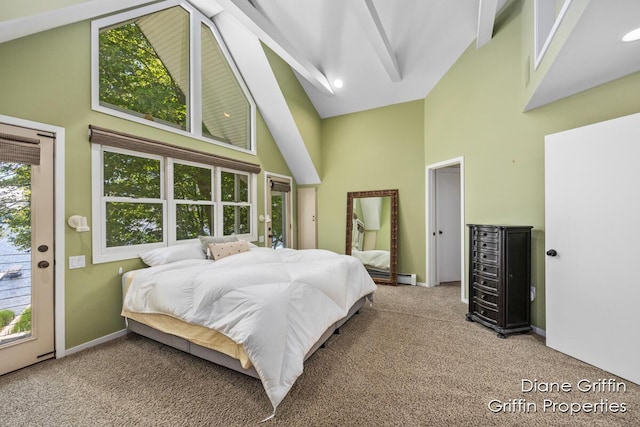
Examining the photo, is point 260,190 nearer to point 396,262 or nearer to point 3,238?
point 396,262

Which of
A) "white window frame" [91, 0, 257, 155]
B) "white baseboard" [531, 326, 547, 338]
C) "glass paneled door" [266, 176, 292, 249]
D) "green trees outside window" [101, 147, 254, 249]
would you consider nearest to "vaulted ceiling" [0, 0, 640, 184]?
"white window frame" [91, 0, 257, 155]

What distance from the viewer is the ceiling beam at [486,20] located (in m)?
2.77

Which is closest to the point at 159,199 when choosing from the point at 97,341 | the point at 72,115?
the point at 72,115

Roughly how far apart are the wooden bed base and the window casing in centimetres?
81

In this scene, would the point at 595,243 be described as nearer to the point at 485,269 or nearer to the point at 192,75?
the point at 485,269

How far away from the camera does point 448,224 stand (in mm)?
5082

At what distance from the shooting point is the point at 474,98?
12.2 feet

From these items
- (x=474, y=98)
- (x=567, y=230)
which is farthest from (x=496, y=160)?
(x=567, y=230)

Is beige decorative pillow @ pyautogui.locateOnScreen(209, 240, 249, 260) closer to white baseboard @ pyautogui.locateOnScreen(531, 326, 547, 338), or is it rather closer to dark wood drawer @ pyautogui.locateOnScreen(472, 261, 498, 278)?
dark wood drawer @ pyautogui.locateOnScreen(472, 261, 498, 278)

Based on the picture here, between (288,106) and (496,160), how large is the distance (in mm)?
A: 3381

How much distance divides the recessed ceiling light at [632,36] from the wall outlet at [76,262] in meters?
4.76

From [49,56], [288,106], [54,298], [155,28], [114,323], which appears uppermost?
[155,28]

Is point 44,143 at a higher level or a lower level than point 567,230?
higher

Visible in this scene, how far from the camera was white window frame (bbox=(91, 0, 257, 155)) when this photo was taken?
2.75 m
